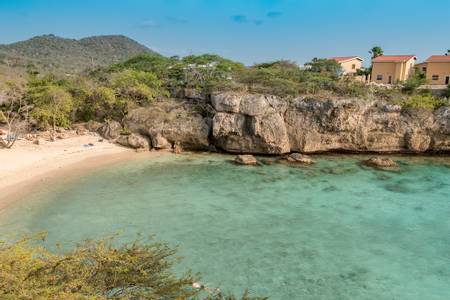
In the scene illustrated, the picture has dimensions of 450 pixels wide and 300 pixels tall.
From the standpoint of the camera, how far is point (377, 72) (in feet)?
128

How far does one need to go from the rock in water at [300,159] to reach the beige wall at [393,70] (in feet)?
68.2

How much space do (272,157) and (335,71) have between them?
15810 millimetres

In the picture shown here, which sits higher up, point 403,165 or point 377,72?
point 377,72

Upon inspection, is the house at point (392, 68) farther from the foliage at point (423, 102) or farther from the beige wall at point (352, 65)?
the foliage at point (423, 102)

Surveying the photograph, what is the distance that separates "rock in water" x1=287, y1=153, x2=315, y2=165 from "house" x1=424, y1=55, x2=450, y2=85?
22191 mm

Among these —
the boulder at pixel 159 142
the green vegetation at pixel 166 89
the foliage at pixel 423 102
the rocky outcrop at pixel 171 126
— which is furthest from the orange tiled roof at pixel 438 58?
the boulder at pixel 159 142

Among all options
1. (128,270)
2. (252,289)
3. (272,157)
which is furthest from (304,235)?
(272,157)

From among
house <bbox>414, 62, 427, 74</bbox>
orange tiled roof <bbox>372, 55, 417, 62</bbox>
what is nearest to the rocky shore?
orange tiled roof <bbox>372, 55, 417, 62</bbox>

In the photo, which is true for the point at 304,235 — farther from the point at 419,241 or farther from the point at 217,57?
the point at 217,57

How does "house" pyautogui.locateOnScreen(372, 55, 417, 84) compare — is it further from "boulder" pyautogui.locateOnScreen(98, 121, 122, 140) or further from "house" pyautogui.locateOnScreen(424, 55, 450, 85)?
"boulder" pyautogui.locateOnScreen(98, 121, 122, 140)

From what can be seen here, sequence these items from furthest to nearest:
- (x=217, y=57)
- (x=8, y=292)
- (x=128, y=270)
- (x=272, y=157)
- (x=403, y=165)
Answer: (x=217, y=57)
(x=272, y=157)
(x=403, y=165)
(x=128, y=270)
(x=8, y=292)

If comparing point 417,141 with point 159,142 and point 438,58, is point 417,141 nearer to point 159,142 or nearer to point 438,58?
point 438,58

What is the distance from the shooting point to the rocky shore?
2408 cm

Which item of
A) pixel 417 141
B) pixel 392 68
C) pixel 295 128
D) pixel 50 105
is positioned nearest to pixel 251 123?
pixel 295 128
